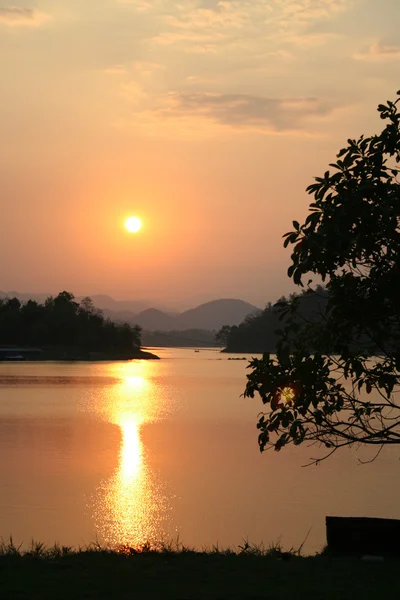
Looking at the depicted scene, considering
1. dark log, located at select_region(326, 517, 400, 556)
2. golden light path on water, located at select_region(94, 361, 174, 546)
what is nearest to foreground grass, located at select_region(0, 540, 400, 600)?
dark log, located at select_region(326, 517, 400, 556)

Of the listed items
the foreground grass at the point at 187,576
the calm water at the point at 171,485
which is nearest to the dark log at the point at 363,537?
the foreground grass at the point at 187,576

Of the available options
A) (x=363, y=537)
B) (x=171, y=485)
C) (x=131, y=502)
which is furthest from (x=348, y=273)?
(x=171, y=485)

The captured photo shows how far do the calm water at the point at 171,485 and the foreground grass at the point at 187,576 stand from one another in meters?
5.89

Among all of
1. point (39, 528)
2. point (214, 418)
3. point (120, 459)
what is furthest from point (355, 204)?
point (214, 418)

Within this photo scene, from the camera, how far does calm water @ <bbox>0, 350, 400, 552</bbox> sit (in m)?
20.2

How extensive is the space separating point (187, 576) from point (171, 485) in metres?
16.2

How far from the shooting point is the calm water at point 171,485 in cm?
2019

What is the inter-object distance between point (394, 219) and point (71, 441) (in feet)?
103

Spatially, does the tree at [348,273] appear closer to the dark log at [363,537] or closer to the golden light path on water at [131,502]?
the dark log at [363,537]

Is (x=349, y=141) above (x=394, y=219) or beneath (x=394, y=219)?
above

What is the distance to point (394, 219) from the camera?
38.0 feet

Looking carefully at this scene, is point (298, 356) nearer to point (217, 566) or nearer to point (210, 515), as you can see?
point (217, 566)

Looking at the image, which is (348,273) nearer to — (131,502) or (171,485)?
(131,502)

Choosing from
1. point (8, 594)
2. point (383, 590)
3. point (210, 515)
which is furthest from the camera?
point (210, 515)
